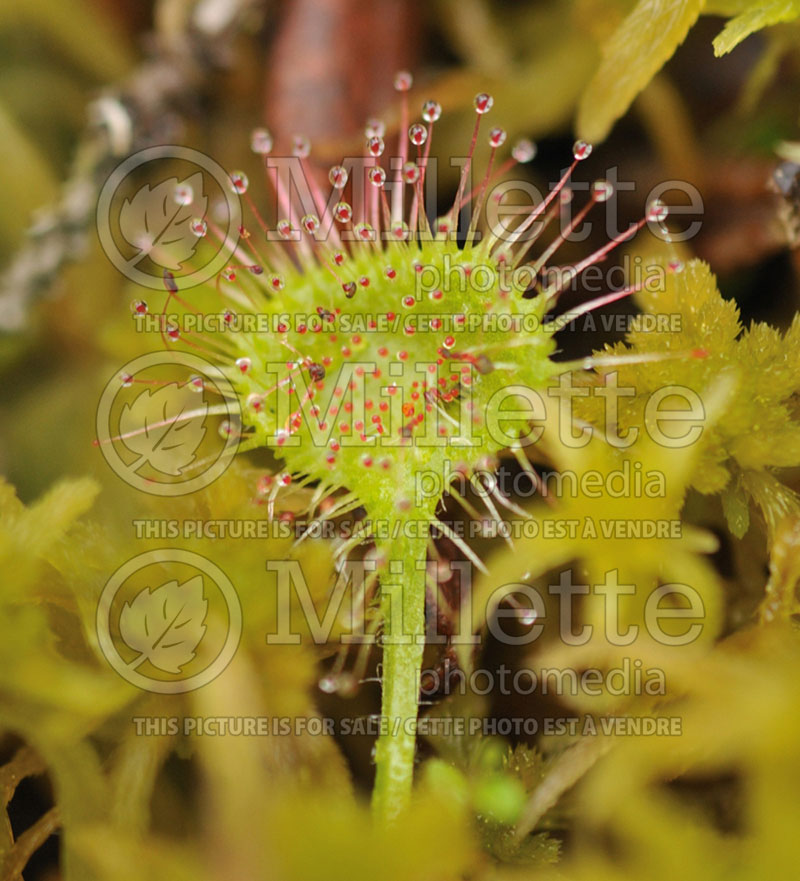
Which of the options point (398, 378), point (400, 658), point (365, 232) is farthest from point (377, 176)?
point (400, 658)

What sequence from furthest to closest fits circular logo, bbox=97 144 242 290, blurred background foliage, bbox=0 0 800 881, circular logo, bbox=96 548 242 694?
1. circular logo, bbox=97 144 242 290
2. circular logo, bbox=96 548 242 694
3. blurred background foliage, bbox=0 0 800 881

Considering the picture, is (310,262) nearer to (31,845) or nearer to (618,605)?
(618,605)

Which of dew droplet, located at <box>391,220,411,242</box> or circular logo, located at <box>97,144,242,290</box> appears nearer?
dew droplet, located at <box>391,220,411,242</box>

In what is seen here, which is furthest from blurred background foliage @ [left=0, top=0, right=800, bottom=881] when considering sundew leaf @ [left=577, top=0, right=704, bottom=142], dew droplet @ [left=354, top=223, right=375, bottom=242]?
dew droplet @ [left=354, top=223, right=375, bottom=242]

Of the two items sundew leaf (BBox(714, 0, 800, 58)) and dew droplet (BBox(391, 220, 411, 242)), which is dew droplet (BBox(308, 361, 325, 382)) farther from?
sundew leaf (BBox(714, 0, 800, 58))

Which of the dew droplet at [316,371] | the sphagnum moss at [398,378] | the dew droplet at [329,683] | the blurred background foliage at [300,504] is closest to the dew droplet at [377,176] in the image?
the sphagnum moss at [398,378]

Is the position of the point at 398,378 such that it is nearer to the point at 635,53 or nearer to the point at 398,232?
the point at 398,232

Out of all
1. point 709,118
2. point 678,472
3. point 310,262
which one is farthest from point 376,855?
point 709,118
